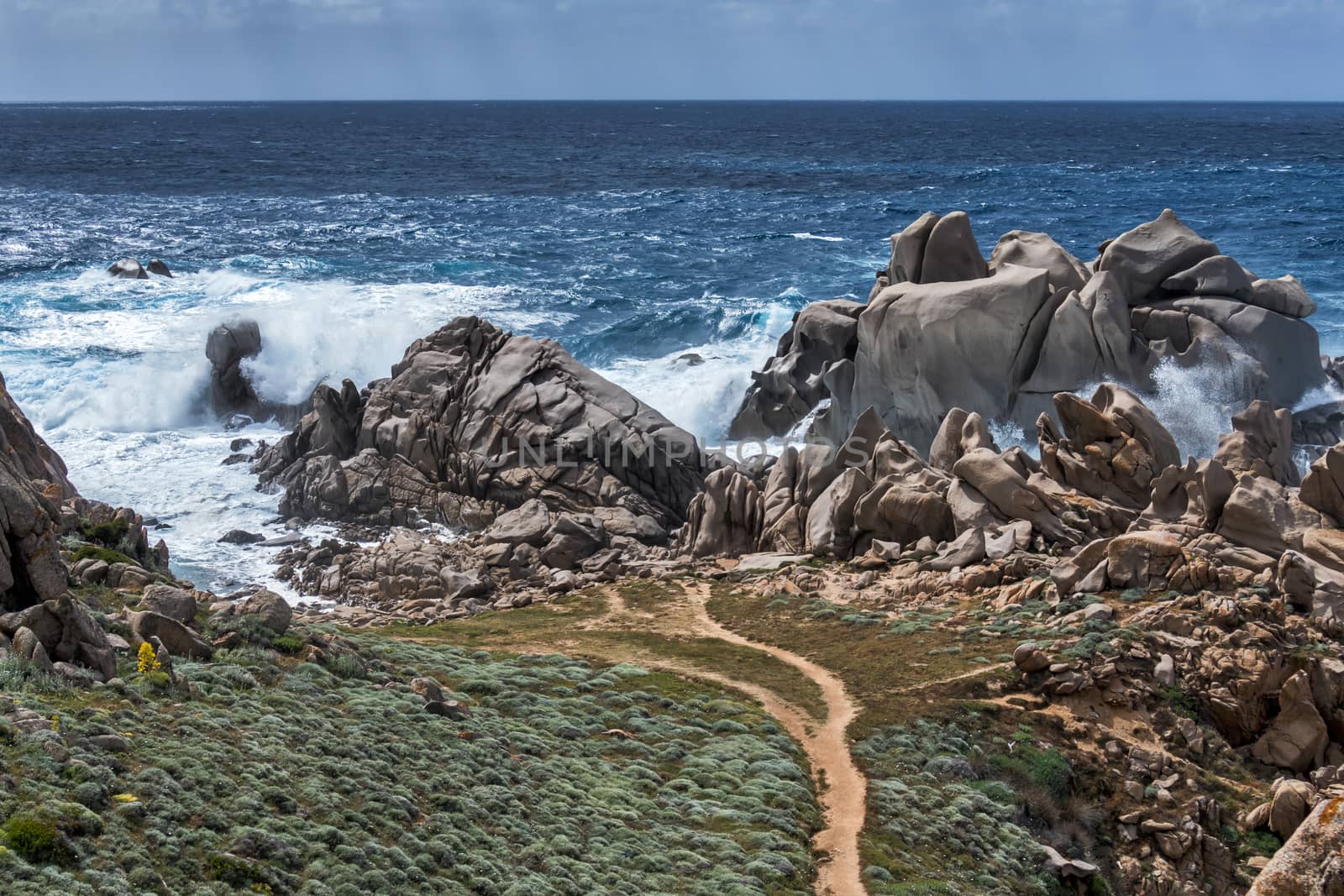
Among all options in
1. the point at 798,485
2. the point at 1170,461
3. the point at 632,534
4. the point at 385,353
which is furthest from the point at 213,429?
the point at 1170,461

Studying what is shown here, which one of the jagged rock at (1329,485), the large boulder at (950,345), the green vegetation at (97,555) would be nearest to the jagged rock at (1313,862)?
the jagged rock at (1329,485)

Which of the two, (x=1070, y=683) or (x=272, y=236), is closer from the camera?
(x=1070, y=683)

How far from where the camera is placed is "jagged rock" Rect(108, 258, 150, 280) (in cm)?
8238

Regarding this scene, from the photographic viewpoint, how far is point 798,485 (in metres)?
41.1

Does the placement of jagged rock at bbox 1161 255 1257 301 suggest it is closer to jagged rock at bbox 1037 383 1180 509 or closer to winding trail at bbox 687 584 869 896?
jagged rock at bbox 1037 383 1180 509

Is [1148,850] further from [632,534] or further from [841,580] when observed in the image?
[632,534]

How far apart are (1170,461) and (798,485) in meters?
12.1

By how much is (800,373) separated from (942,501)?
15.9 m

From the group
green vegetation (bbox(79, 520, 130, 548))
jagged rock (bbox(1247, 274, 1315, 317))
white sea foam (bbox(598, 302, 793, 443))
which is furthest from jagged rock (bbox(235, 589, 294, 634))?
jagged rock (bbox(1247, 274, 1315, 317))

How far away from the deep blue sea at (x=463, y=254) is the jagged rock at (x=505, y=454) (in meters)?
4.31

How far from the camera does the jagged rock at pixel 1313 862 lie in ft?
36.1

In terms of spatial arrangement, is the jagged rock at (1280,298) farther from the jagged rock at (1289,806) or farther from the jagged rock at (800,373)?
the jagged rock at (1289,806)

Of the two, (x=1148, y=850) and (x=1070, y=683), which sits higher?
(x=1070, y=683)

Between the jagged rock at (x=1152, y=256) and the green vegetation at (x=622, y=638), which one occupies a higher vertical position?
the jagged rock at (x=1152, y=256)
